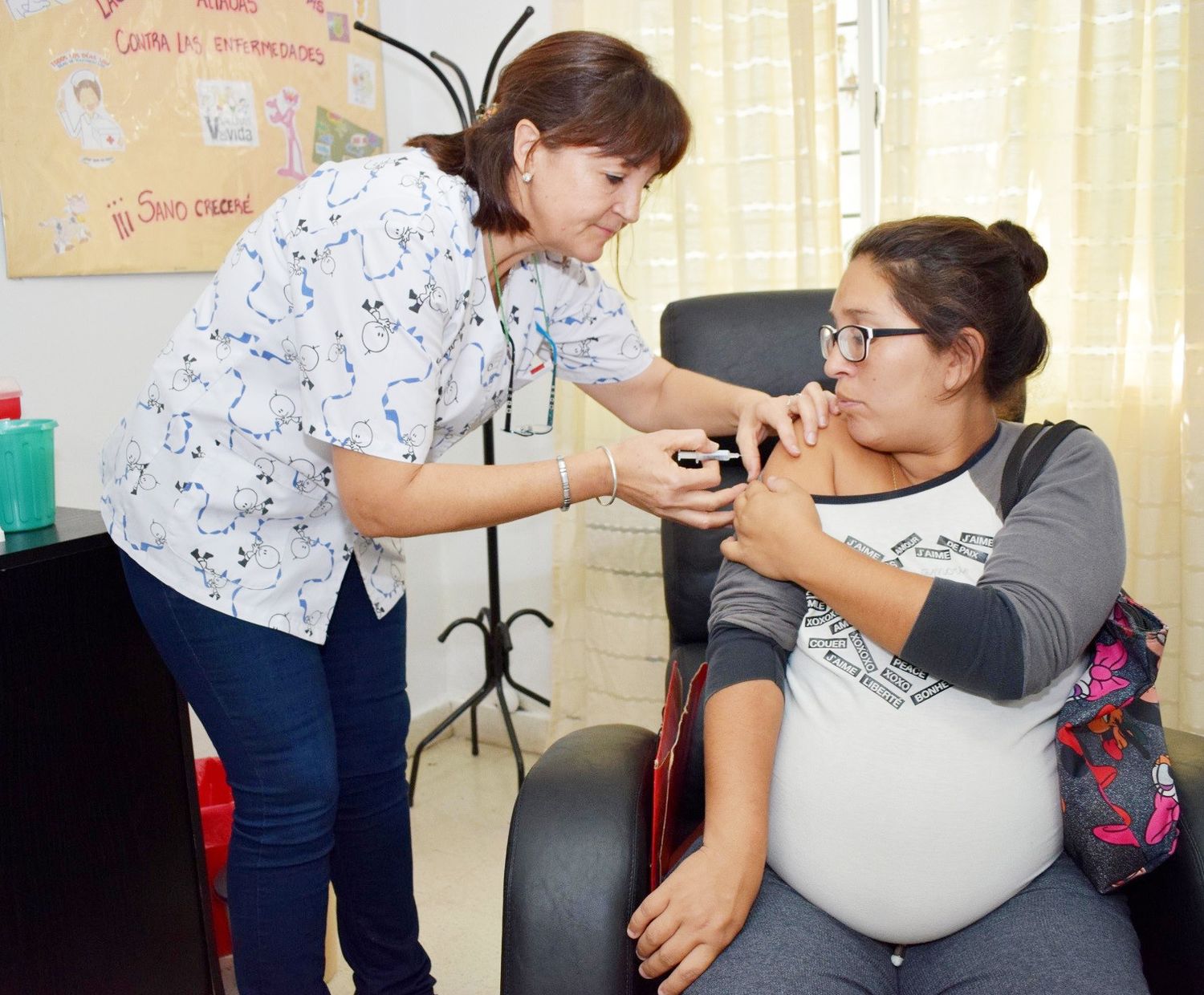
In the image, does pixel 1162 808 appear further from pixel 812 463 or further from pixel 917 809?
pixel 812 463

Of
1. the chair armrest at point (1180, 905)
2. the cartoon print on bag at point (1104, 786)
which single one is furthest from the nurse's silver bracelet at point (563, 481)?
the chair armrest at point (1180, 905)

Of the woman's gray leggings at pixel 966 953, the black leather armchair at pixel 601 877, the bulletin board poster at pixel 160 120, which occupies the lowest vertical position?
the woman's gray leggings at pixel 966 953

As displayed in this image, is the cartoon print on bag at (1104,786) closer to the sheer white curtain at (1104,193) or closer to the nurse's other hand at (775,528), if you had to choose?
the nurse's other hand at (775,528)

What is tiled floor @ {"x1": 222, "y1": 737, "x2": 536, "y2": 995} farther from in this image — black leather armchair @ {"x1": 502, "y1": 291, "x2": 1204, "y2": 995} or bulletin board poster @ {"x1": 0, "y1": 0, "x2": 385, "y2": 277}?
bulletin board poster @ {"x1": 0, "y1": 0, "x2": 385, "y2": 277}

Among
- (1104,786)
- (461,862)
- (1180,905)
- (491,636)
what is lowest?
(461,862)

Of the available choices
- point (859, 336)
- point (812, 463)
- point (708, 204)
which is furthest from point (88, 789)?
point (708, 204)

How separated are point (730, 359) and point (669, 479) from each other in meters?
0.39

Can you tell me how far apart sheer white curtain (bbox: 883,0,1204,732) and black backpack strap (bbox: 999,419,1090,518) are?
33.2 inches

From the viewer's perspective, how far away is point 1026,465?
1.23m

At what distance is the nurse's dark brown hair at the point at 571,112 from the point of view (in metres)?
1.17

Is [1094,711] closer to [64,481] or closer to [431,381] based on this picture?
[431,381]

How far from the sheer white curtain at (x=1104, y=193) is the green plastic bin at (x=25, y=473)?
5.10ft

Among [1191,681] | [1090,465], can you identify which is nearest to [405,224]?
[1090,465]

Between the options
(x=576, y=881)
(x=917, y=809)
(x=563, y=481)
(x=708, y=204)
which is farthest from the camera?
(x=708, y=204)
